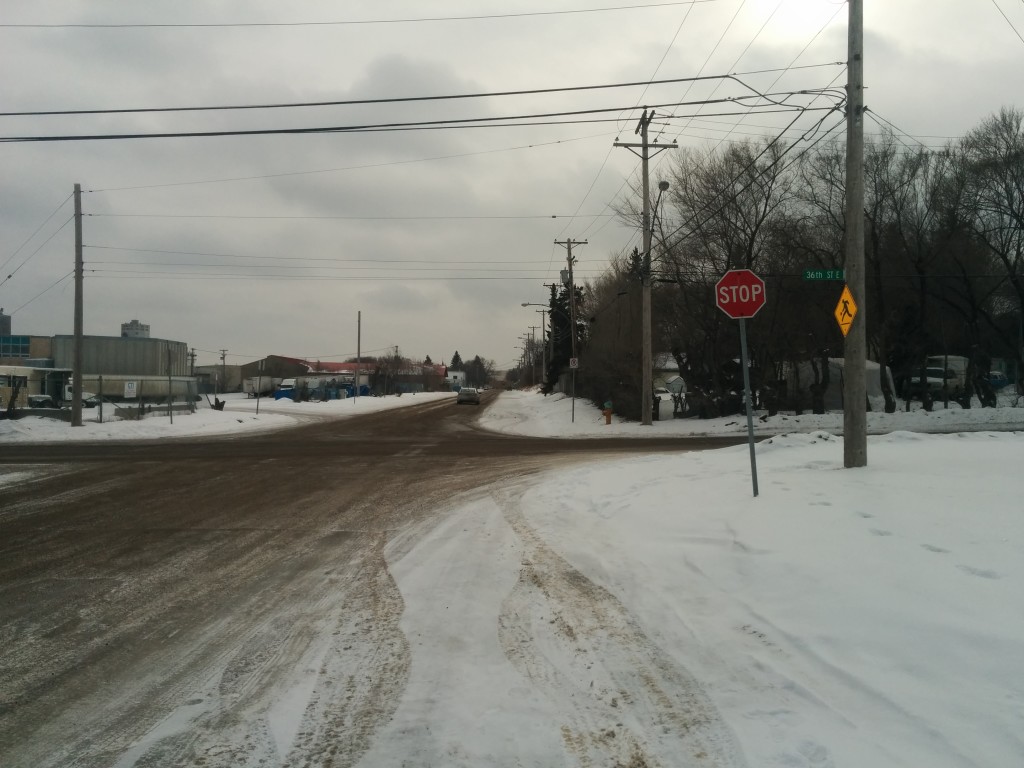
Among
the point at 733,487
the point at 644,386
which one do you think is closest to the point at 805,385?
the point at 644,386

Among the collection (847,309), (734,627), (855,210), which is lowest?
(734,627)

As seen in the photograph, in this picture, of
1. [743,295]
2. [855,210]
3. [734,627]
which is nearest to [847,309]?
[855,210]

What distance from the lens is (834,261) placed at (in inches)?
1161

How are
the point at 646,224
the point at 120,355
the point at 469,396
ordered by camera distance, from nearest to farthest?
the point at 646,224
the point at 469,396
the point at 120,355

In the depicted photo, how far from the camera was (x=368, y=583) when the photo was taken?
298 inches

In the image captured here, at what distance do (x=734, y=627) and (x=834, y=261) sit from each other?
88.3 feet

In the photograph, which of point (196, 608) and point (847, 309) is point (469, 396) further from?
point (196, 608)

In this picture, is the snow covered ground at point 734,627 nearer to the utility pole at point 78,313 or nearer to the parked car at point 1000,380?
the utility pole at point 78,313

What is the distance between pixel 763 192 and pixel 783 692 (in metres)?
27.3

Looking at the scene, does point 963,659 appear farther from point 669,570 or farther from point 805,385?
point 805,385

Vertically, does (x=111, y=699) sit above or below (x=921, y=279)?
below

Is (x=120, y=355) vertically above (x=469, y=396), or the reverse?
(x=120, y=355)

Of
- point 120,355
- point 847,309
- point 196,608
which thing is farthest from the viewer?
point 120,355

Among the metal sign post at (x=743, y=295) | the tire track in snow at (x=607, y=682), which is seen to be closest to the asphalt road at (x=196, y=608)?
the tire track in snow at (x=607, y=682)
